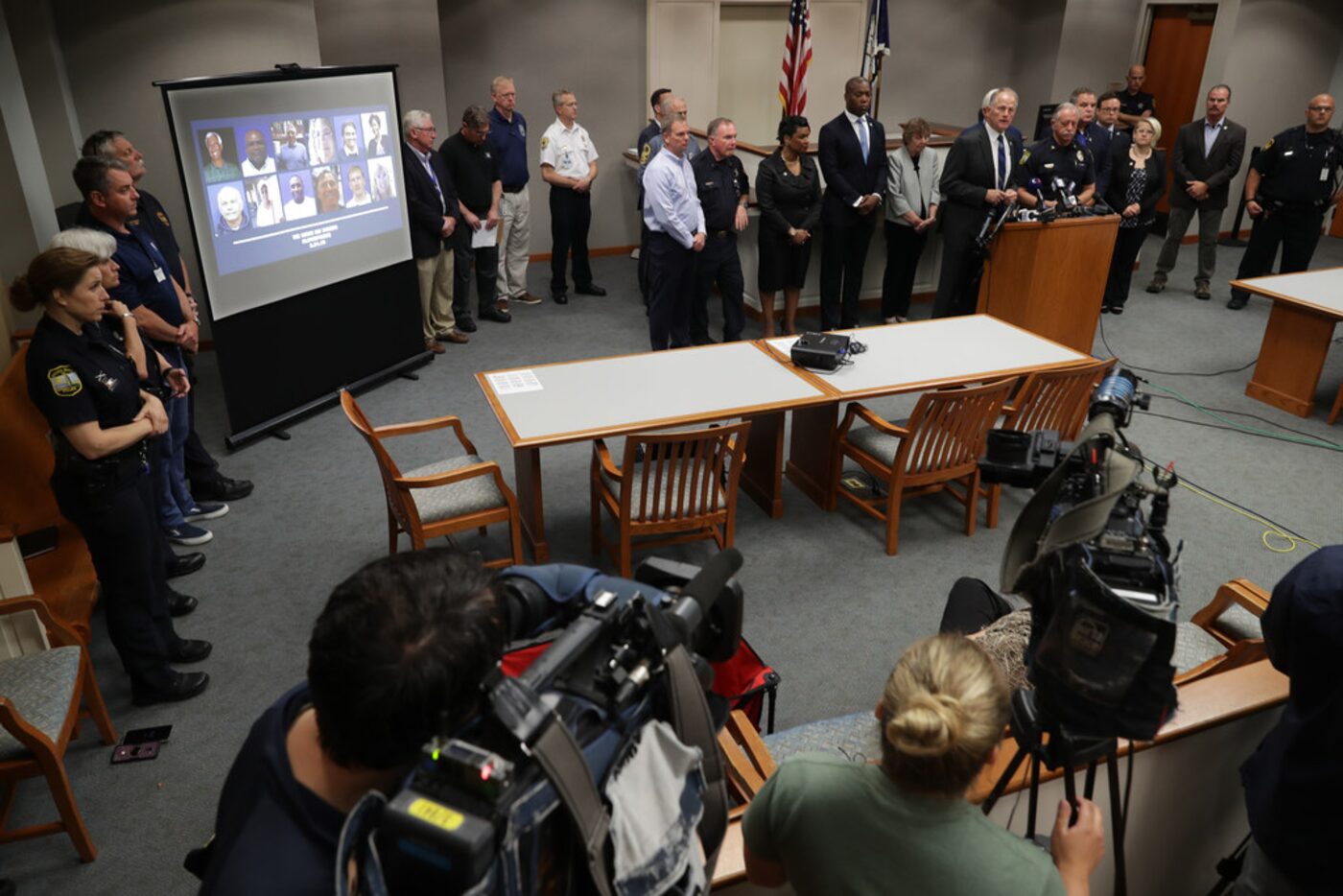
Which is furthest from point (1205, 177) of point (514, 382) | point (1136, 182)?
point (514, 382)

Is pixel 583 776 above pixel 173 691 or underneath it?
above

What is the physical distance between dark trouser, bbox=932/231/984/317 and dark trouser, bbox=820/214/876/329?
1.78 feet

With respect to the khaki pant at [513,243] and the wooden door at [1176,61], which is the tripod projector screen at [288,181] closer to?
the khaki pant at [513,243]

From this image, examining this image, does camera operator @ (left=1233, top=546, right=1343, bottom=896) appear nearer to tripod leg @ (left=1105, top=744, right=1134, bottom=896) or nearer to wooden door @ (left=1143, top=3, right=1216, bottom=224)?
tripod leg @ (left=1105, top=744, right=1134, bottom=896)

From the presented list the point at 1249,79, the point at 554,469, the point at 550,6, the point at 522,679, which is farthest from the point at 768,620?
the point at 1249,79

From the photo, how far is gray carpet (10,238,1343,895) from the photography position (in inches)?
106

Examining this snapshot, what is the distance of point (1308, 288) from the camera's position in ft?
17.6

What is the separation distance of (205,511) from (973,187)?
15.5 ft

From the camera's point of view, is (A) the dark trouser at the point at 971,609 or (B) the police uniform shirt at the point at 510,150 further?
(B) the police uniform shirt at the point at 510,150

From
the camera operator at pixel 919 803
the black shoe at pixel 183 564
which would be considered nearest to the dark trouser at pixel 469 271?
the black shoe at pixel 183 564

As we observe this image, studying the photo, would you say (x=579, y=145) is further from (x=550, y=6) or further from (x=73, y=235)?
(x=73, y=235)

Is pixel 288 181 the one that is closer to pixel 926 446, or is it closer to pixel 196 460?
pixel 196 460

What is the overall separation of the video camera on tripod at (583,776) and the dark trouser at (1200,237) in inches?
292

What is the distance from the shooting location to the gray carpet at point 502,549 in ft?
8.86
